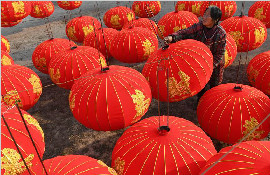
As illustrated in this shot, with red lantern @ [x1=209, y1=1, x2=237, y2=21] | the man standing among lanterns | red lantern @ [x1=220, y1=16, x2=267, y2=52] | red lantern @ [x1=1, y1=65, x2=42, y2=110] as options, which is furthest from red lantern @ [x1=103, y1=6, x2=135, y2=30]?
red lantern @ [x1=1, y1=65, x2=42, y2=110]

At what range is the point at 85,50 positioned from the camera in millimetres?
6770

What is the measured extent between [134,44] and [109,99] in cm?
375

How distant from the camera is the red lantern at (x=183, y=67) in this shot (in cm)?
480

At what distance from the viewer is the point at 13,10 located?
873 cm

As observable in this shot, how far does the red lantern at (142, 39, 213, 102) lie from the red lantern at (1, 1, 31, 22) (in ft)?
22.3

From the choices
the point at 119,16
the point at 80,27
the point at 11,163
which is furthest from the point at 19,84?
the point at 119,16

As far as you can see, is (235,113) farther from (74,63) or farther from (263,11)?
(263,11)

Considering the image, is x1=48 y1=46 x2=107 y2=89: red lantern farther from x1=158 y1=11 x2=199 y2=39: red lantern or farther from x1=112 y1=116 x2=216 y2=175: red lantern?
x1=158 y1=11 x2=199 y2=39: red lantern

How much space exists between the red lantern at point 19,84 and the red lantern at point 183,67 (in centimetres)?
346

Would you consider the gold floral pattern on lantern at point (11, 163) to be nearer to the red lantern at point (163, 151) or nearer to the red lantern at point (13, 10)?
the red lantern at point (163, 151)

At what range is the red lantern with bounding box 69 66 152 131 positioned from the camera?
14.1 feet

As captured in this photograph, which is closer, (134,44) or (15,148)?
(15,148)

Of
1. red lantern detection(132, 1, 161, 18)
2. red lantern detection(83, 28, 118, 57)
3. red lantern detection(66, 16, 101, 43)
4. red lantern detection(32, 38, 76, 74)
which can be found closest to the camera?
red lantern detection(32, 38, 76, 74)

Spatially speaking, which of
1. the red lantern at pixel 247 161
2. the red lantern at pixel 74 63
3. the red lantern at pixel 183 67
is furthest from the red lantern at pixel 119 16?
the red lantern at pixel 247 161
